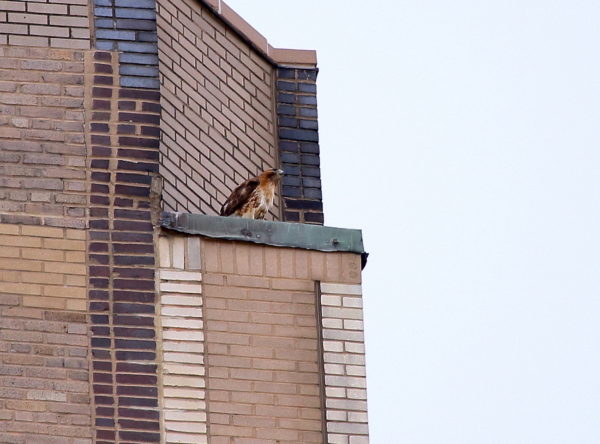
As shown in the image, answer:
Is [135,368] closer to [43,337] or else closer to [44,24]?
[43,337]

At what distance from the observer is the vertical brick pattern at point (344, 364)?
1459 cm

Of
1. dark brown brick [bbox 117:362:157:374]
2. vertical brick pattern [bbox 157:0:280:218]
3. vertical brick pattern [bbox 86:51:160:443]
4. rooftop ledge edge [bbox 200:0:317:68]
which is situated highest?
rooftop ledge edge [bbox 200:0:317:68]

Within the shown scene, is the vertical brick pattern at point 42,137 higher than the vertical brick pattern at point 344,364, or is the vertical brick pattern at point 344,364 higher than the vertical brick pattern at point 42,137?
the vertical brick pattern at point 42,137

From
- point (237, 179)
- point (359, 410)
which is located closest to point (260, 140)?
point (237, 179)

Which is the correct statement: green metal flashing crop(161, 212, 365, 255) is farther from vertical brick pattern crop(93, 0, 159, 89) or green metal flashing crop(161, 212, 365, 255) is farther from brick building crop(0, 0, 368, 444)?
vertical brick pattern crop(93, 0, 159, 89)

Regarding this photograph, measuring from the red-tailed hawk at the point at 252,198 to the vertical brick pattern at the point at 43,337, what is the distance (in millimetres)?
1561

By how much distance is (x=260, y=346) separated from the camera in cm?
1473

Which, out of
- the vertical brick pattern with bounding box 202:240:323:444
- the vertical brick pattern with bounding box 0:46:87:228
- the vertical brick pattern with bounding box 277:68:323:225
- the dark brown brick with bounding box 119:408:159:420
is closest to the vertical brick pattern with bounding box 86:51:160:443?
the dark brown brick with bounding box 119:408:159:420

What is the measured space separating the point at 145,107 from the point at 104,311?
153 cm

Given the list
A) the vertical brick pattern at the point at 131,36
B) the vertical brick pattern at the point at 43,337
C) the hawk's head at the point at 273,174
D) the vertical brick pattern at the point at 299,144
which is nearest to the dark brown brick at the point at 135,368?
the vertical brick pattern at the point at 43,337

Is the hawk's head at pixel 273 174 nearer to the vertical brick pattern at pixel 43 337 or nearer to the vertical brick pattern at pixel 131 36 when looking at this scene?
the vertical brick pattern at pixel 131 36

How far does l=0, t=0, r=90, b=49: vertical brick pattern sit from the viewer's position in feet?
49.8

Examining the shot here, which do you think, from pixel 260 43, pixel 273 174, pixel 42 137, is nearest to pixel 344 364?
pixel 273 174

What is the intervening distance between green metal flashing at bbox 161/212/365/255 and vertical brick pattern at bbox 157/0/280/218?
0.51m
